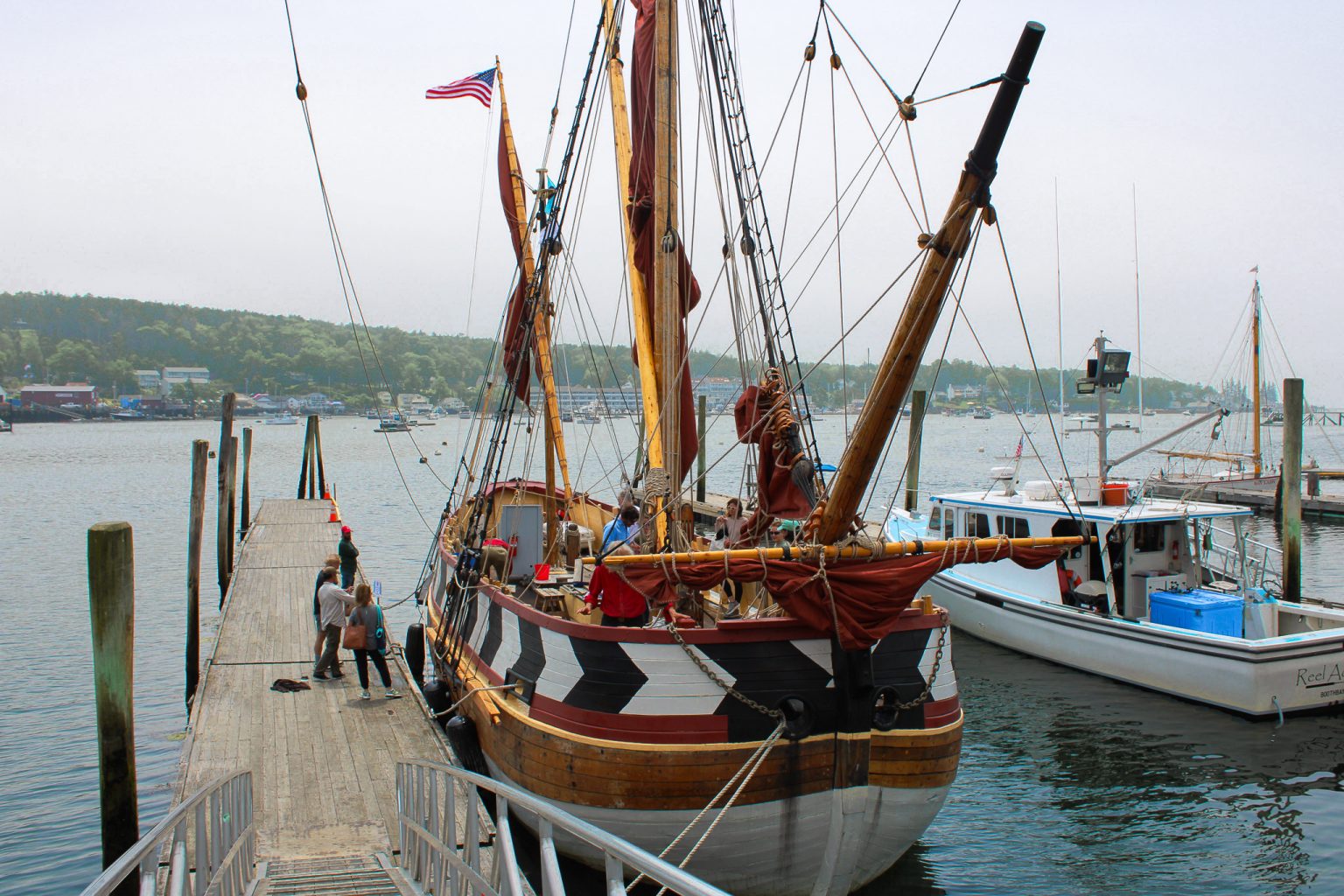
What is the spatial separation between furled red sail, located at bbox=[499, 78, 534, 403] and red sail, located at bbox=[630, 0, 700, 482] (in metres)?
4.50

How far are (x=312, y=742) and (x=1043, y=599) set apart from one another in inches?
563

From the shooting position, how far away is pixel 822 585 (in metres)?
9.50

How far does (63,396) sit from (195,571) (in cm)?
17279

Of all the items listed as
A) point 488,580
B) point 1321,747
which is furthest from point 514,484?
point 1321,747

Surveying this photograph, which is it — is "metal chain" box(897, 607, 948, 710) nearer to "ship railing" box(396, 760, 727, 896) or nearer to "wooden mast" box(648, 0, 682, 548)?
"ship railing" box(396, 760, 727, 896)

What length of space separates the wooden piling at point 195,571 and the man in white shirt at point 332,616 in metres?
4.60

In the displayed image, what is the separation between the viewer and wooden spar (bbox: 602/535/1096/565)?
9.47 metres

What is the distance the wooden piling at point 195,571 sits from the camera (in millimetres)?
19609

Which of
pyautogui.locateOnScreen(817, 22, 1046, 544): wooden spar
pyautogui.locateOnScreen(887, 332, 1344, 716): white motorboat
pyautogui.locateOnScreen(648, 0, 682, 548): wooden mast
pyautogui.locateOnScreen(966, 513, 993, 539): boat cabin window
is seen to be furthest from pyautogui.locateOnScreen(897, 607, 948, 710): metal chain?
pyautogui.locateOnScreen(966, 513, 993, 539): boat cabin window

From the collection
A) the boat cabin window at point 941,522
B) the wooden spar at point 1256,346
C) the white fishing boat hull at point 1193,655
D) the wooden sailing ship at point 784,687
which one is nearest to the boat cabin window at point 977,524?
the boat cabin window at point 941,522

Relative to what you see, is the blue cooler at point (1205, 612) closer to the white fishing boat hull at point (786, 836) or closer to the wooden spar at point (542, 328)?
the white fishing boat hull at point (786, 836)

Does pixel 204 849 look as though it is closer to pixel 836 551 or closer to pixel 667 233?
pixel 836 551

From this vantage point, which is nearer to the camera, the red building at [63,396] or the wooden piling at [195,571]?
the wooden piling at [195,571]

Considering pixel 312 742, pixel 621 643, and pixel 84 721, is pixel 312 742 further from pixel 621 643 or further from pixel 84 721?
pixel 84 721
